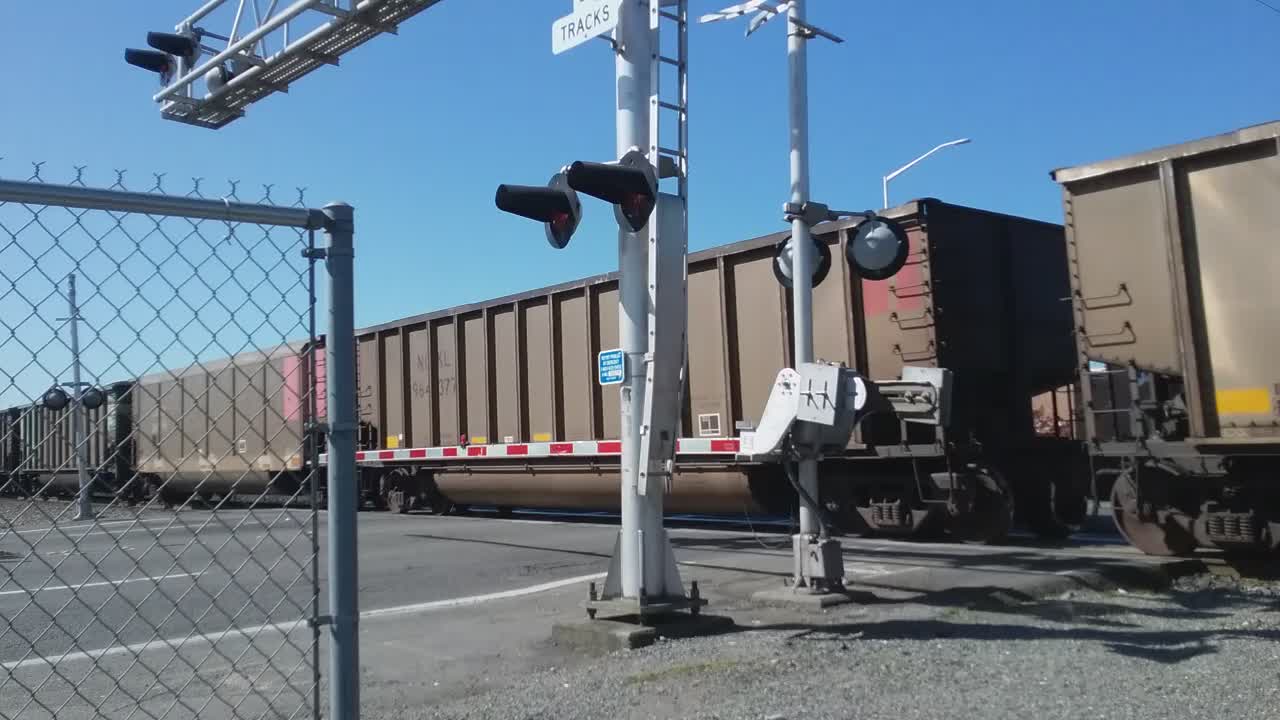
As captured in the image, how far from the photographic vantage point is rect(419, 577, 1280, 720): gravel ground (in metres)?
4.46

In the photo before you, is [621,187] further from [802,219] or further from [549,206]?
[802,219]

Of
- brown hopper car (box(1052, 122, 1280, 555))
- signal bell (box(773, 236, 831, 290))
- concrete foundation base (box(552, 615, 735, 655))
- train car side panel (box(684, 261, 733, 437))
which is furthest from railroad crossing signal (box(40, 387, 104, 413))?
train car side panel (box(684, 261, 733, 437))

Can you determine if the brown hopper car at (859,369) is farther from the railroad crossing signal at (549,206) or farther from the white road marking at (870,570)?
the railroad crossing signal at (549,206)

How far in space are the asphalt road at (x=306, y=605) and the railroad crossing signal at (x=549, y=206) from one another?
1.87 m

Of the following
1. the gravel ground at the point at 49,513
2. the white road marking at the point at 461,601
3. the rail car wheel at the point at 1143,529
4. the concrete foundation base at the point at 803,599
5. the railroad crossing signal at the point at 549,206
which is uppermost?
the railroad crossing signal at the point at 549,206

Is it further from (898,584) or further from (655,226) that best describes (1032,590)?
(655,226)

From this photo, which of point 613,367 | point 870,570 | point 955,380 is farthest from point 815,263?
point 955,380

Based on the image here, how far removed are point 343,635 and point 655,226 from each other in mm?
3950

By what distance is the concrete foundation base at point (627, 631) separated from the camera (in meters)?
5.82

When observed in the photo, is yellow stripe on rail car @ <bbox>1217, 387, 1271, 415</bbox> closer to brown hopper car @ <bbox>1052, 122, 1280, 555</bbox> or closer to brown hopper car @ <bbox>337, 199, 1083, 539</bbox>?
brown hopper car @ <bbox>1052, 122, 1280, 555</bbox>

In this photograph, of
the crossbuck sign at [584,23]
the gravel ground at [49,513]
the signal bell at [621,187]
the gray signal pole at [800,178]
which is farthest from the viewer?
the gray signal pole at [800,178]

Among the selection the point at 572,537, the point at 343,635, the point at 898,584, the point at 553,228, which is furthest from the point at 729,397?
the point at 343,635

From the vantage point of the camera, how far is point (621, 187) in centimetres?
553

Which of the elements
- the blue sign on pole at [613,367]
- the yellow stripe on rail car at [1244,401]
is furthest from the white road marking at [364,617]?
the yellow stripe on rail car at [1244,401]
